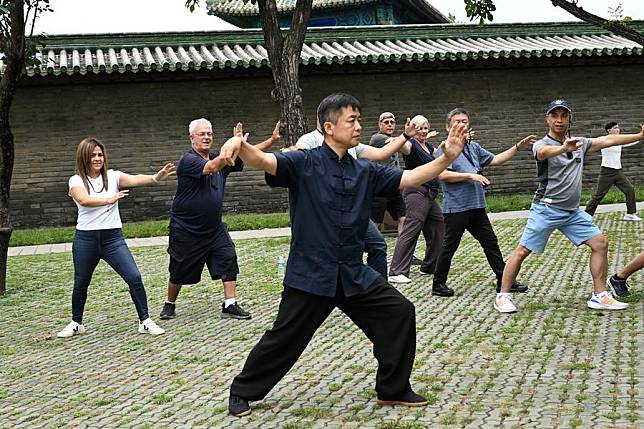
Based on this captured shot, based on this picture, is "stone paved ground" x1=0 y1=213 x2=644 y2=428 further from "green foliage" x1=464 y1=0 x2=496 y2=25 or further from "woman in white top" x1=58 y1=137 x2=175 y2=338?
"green foliage" x1=464 y1=0 x2=496 y2=25

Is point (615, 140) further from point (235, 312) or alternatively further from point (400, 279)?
point (235, 312)

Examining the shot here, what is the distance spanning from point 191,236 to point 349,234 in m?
3.47

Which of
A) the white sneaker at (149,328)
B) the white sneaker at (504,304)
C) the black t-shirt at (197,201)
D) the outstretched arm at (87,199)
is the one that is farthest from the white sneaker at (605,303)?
the outstretched arm at (87,199)

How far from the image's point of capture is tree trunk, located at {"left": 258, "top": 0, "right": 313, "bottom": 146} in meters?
14.0

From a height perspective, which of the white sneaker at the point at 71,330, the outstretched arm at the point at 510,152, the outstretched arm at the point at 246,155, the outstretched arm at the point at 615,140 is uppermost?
the outstretched arm at the point at 246,155

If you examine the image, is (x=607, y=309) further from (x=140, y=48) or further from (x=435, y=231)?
(x=140, y=48)

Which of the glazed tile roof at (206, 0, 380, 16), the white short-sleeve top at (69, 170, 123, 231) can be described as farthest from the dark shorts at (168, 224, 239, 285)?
the glazed tile roof at (206, 0, 380, 16)

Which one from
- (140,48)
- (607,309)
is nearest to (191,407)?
(607,309)

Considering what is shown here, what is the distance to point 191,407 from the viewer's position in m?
5.83

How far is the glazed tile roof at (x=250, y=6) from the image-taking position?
80.7 feet

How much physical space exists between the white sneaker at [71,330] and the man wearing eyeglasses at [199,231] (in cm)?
93

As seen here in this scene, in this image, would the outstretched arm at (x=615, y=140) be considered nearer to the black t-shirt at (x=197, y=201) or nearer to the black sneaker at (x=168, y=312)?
the black t-shirt at (x=197, y=201)

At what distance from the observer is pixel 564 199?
8031 mm

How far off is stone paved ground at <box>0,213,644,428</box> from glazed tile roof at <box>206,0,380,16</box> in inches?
593
